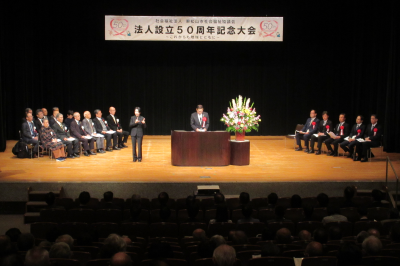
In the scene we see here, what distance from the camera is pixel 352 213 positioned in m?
5.59

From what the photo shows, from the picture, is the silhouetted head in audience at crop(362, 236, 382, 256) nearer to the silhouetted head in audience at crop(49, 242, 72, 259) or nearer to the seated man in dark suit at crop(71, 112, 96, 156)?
the silhouetted head in audience at crop(49, 242, 72, 259)

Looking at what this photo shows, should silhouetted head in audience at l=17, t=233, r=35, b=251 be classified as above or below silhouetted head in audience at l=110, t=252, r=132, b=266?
below

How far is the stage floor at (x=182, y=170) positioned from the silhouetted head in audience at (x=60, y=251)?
13.2 ft

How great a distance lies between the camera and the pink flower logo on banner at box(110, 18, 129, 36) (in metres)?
13.4

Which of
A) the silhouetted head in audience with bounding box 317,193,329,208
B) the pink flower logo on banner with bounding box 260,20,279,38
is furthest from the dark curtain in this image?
the silhouetted head in audience with bounding box 317,193,329,208

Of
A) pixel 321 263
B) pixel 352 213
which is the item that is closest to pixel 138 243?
pixel 321 263

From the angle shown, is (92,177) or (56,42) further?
(56,42)

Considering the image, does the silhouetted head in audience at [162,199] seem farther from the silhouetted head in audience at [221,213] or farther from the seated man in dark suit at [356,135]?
the seated man in dark suit at [356,135]

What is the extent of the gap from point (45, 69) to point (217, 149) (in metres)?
8.10

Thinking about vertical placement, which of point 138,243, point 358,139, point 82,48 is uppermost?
point 82,48

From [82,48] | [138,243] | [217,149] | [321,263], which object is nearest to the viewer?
[321,263]

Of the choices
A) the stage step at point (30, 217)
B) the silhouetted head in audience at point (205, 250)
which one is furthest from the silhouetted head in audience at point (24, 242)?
the stage step at point (30, 217)

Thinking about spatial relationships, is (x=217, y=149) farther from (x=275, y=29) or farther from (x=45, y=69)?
(x=45, y=69)

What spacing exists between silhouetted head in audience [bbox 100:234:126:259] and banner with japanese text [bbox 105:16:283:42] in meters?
10.5
